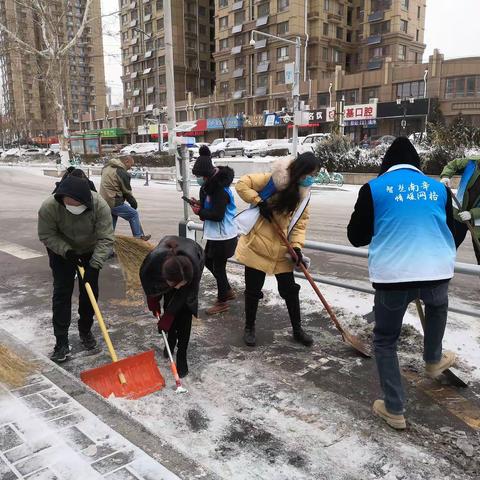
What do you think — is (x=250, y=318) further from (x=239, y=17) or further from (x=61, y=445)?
(x=239, y=17)

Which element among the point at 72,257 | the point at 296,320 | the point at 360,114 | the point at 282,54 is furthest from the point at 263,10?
the point at 72,257

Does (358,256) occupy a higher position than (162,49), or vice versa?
(162,49)

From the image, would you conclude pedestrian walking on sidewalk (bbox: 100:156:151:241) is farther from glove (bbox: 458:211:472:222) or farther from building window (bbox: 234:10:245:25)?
building window (bbox: 234:10:245:25)

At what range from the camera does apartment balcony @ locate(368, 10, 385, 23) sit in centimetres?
5690

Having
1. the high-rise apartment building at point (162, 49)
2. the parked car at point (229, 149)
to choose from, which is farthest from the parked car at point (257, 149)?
the high-rise apartment building at point (162, 49)

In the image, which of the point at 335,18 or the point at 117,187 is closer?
the point at 117,187

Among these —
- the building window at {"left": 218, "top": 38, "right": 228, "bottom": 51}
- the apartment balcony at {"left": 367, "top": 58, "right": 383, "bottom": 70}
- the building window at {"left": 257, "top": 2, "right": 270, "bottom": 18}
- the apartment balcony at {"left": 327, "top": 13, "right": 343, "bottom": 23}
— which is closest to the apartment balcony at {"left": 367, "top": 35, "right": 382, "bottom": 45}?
the apartment balcony at {"left": 367, "top": 58, "right": 383, "bottom": 70}

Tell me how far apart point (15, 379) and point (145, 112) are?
7701 centimetres

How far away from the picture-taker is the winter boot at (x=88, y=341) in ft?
13.7

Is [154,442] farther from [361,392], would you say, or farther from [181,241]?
[361,392]

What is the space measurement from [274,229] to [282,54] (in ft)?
191

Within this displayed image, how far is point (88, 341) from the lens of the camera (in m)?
4.18

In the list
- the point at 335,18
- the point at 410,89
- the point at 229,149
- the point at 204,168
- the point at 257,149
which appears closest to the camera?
the point at 204,168

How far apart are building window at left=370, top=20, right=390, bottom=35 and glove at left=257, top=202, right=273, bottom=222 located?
6141 cm
